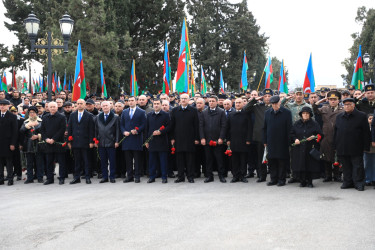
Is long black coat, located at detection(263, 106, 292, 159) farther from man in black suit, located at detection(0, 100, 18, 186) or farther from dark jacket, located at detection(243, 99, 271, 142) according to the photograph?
man in black suit, located at detection(0, 100, 18, 186)

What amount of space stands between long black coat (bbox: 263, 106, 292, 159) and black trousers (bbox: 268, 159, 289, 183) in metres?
0.18

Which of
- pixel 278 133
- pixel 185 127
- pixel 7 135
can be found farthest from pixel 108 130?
pixel 278 133

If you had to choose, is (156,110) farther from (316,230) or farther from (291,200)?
(316,230)

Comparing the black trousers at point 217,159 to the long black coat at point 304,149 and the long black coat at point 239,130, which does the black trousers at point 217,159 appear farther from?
the long black coat at point 304,149

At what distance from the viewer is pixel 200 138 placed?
34.5 ft

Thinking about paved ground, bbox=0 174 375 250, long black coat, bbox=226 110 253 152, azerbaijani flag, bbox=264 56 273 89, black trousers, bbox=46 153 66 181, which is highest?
azerbaijani flag, bbox=264 56 273 89

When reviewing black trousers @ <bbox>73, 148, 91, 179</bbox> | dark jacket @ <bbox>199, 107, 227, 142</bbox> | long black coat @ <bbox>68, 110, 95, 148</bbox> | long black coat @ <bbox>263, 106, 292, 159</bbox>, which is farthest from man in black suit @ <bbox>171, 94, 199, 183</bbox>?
black trousers @ <bbox>73, 148, 91, 179</bbox>

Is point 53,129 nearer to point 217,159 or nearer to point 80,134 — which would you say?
point 80,134

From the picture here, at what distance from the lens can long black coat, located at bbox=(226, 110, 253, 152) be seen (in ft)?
33.6

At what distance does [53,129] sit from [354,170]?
23.6 feet

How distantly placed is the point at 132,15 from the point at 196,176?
2954cm

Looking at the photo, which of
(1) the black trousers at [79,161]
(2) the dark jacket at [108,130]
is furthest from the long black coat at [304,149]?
(1) the black trousers at [79,161]

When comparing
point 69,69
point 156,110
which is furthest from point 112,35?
point 156,110

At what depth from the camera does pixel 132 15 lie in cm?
3809
